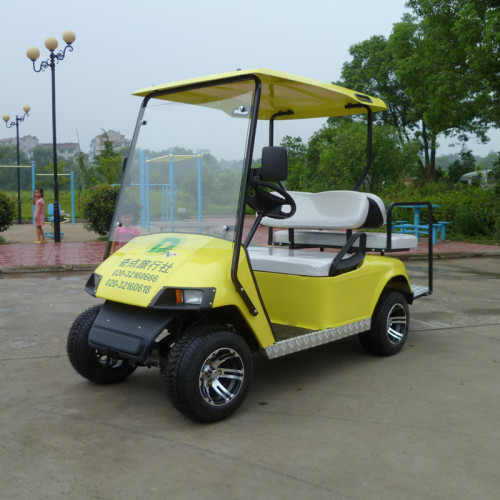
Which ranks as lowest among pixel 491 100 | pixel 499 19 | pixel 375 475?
pixel 375 475

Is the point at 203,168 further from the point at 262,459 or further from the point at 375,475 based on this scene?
the point at 375,475

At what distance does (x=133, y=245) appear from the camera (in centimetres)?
414

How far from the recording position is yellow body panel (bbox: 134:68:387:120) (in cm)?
388

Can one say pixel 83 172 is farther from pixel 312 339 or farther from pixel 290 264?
pixel 312 339

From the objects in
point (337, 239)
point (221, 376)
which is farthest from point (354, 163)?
point (221, 376)

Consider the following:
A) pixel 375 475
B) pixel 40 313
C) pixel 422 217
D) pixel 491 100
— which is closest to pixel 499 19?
pixel 491 100

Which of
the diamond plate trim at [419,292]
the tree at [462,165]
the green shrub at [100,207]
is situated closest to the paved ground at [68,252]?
the green shrub at [100,207]

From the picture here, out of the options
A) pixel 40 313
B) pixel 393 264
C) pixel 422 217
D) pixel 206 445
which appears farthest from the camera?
pixel 422 217

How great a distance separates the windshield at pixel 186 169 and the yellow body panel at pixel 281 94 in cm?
2

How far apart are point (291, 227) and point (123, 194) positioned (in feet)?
5.67

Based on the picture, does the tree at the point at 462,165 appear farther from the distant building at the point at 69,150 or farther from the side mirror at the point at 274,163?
the side mirror at the point at 274,163

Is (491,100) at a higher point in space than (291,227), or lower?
higher

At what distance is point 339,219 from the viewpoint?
501 centimetres

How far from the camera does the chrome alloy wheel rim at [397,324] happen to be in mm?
5016
